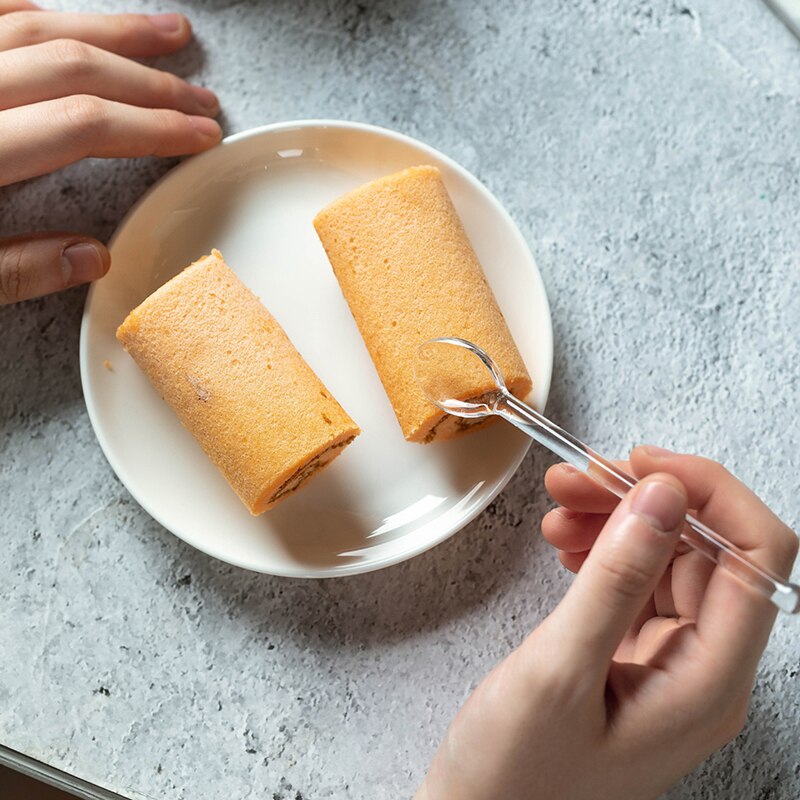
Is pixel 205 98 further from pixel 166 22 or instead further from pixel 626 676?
pixel 626 676

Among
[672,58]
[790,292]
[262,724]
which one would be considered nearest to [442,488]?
[262,724]

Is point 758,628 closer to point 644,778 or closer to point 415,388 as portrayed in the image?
point 644,778

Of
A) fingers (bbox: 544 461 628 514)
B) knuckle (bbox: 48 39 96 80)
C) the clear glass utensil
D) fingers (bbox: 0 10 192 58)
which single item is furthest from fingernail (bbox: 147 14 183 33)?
fingers (bbox: 544 461 628 514)

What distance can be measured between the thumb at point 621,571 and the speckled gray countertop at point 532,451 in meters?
0.33

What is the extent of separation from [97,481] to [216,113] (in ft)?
1.61

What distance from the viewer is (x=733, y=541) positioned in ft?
2.59

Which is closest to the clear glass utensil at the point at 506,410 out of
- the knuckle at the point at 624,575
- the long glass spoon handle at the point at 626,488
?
the long glass spoon handle at the point at 626,488

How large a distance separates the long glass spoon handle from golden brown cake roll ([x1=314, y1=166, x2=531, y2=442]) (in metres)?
0.05

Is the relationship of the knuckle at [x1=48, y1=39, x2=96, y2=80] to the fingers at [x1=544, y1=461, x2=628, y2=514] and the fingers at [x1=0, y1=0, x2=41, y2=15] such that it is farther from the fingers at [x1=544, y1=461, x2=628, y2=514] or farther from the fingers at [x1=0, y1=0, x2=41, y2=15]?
the fingers at [x1=544, y1=461, x2=628, y2=514]

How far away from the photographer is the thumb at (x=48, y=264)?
37.6 inches

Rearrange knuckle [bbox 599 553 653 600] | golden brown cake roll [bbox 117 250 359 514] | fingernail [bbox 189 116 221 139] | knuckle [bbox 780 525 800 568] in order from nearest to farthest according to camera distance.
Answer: knuckle [bbox 599 553 653 600] < knuckle [bbox 780 525 800 568] < golden brown cake roll [bbox 117 250 359 514] < fingernail [bbox 189 116 221 139]

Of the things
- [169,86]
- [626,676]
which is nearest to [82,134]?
[169,86]

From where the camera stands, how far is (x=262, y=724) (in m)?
0.99

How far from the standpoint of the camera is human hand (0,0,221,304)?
94cm
